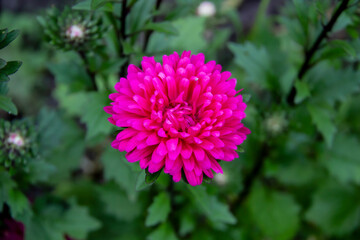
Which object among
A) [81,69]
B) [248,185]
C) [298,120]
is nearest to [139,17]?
[81,69]

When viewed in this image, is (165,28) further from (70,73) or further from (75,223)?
(75,223)

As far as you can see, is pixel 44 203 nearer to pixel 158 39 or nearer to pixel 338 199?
pixel 158 39

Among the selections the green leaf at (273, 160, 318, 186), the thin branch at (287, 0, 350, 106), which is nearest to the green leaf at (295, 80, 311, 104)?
the thin branch at (287, 0, 350, 106)

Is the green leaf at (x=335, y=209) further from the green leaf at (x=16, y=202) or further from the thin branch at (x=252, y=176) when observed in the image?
the green leaf at (x=16, y=202)

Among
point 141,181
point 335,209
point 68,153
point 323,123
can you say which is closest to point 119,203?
point 68,153

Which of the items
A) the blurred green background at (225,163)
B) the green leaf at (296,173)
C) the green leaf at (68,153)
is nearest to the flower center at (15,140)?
the blurred green background at (225,163)
